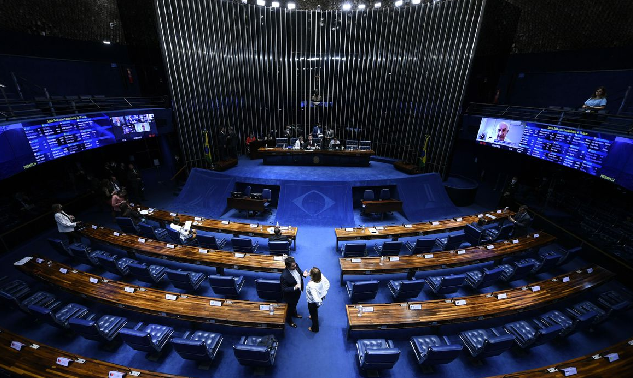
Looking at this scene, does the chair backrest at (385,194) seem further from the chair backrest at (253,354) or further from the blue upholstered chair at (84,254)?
the blue upholstered chair at (84,254)

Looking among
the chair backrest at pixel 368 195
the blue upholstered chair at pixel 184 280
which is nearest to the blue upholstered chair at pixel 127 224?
the blue upholstered chair at pixel 184 280

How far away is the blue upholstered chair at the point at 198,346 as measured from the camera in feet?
14.2

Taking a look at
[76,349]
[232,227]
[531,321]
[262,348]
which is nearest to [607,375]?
[531,321]

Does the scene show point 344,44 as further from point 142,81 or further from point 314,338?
point 314,338

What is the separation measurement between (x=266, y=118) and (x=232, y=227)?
9.23 m

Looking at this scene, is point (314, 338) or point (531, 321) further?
point (531, 321)

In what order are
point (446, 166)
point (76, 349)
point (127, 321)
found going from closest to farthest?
point (76, 349), point (127, 321), point (446, 166)

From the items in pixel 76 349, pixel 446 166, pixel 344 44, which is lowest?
pixel 76 349

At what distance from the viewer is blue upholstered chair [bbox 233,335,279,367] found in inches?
169

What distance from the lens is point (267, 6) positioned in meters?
14.2

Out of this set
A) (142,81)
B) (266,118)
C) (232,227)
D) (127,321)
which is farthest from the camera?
(266,118)

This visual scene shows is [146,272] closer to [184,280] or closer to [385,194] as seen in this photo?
[184,280]

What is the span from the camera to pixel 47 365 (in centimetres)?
420

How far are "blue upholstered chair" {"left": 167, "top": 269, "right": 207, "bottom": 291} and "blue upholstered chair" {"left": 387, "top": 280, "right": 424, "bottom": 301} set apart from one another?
4.85m
